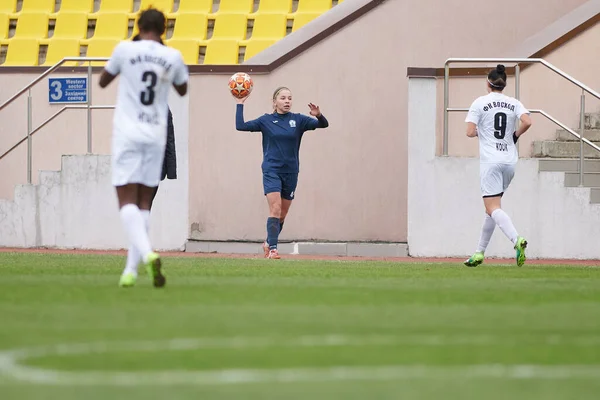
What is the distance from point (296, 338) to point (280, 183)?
896 cm

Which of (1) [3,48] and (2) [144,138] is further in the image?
(1) [3,48]

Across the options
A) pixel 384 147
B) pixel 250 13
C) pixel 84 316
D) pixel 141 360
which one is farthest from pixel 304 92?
pixel 141 360

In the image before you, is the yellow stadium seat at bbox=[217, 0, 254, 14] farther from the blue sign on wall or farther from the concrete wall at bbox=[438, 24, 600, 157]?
the concrete wall at bbox=[438, 24, 600, 157]

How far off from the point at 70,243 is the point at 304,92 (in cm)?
378

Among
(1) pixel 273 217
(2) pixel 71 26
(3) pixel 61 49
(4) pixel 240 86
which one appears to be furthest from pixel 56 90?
(1) pixel 273 217

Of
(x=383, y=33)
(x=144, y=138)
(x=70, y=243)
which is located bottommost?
(x=70, y=243)

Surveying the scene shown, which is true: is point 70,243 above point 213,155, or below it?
below

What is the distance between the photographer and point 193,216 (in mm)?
18328

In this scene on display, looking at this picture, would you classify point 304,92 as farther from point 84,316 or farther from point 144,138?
point 84,316

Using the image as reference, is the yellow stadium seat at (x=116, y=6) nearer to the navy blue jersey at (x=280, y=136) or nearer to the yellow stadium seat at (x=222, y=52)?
the yellow stadium seat at (x=222, y=52)

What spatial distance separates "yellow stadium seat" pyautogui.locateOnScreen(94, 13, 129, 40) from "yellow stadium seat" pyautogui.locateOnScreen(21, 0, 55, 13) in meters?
1.08

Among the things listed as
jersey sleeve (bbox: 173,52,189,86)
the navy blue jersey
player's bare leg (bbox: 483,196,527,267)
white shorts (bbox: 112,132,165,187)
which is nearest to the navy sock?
the navy blue jersey

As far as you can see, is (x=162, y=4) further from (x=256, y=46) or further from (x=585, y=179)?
(x=585, y=179)

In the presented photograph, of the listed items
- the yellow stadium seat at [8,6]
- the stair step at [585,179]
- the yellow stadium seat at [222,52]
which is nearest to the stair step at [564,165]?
the stair step at [585,179]
